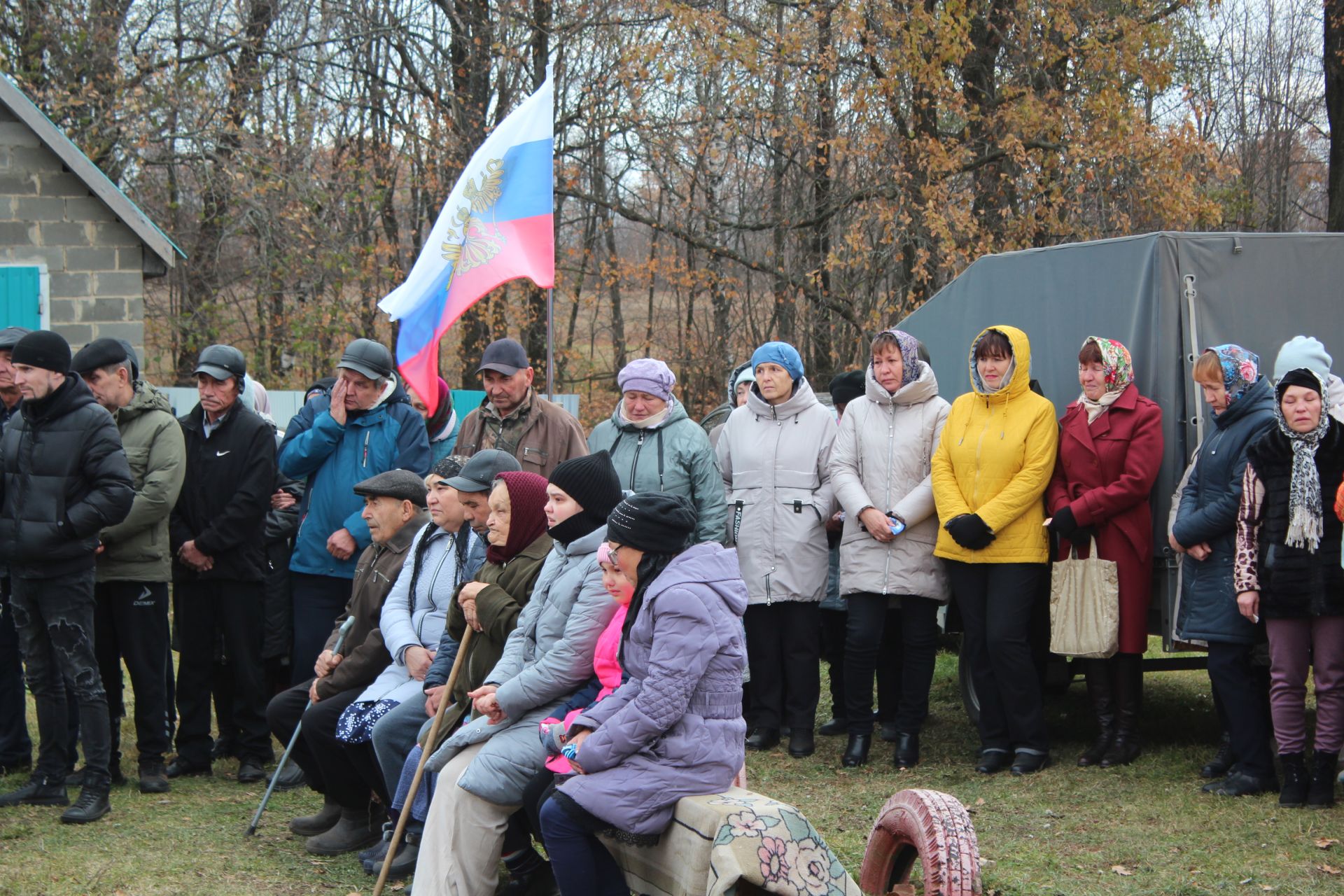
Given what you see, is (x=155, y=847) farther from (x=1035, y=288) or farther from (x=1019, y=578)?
(x=1035, y=288)

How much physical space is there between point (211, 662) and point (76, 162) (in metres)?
6.77

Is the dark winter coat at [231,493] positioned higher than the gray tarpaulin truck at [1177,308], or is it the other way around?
the gray tarpaulin truck at [1177,308]

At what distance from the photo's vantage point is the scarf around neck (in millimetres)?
5301

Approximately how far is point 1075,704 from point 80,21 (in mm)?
15658

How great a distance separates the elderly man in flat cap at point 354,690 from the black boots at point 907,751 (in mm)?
2581

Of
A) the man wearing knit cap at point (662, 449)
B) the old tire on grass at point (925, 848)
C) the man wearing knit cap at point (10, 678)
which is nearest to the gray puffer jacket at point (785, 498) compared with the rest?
the man wearing knit cap at point (662, 449)

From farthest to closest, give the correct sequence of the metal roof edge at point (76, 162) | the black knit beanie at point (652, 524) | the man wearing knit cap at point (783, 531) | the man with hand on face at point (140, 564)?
1. the metal roof edge at point (76, 162)
2. the man wearing knit cap at point (783, 531)
3. the man with hand on face at point (140, 564)
4. the black knit beanie at point (652, 524)

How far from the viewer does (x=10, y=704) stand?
22.5 feet

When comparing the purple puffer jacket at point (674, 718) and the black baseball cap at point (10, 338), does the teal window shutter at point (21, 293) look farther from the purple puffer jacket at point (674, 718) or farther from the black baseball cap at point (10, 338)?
the purple puffer jacket at point (674, 718)

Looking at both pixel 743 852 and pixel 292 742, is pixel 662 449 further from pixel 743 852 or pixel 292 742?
pixel 743 852

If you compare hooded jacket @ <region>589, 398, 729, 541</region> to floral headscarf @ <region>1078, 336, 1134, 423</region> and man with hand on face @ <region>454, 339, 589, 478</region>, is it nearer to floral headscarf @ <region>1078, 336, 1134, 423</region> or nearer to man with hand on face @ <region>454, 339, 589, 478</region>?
man with hand on face @ <region>454, 339, 589, 478</region>

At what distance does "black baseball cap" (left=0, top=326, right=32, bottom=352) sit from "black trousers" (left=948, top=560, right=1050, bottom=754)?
4.96 meters

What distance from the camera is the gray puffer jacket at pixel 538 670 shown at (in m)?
4.46

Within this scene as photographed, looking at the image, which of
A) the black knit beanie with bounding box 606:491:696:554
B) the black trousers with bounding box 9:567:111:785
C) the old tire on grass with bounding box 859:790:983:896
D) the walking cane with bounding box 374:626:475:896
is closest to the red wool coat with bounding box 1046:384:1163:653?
the old tire on grass with bounding box 859:790:983:896
